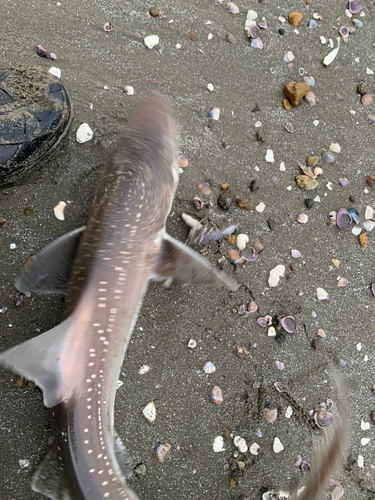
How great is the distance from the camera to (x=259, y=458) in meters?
2.84

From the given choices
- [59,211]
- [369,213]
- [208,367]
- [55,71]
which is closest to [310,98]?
[369,213]

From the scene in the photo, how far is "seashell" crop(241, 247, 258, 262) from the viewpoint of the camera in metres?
2.96

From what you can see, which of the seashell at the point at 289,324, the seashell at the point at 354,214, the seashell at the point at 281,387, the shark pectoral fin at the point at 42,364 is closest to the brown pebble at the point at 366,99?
the seashell at the point at 354,214

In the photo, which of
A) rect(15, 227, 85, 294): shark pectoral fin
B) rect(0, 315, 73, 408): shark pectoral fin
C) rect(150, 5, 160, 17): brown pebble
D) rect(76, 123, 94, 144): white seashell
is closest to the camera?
rect(0, 315, 73, 408): shark pectoral fin

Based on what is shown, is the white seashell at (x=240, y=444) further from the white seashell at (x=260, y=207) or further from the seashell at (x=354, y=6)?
the seashell at (x=354, y=6)

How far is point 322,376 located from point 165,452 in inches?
55.1

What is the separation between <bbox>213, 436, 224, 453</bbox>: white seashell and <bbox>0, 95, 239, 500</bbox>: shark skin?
80 cm

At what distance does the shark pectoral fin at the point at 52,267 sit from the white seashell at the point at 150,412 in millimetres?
1091

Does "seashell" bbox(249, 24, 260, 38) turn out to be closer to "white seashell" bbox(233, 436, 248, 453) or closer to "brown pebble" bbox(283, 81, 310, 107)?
"brown pebble" bbox(283, 81, 310, 107)

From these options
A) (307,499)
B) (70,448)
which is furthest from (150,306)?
(307,499)

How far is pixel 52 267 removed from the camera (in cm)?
255

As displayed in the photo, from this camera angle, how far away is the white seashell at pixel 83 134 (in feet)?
9.31

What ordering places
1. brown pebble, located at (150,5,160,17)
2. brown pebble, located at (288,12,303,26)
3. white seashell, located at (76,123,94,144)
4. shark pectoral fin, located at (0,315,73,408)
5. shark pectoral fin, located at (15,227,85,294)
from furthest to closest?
brown pebble, located at (288,12,303,26) < brown pebble, located at (150,5,160,17) < white seashell, located at (76,123,94,144) < shark pectoral fin, located at (15,227,85,294) < shark pectoral fin, located at (0,315,73,408)

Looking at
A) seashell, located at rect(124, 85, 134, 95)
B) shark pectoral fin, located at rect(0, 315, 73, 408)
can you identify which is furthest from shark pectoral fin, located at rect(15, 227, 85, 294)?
seashell, located at rect(124, 85, 134, 95)
